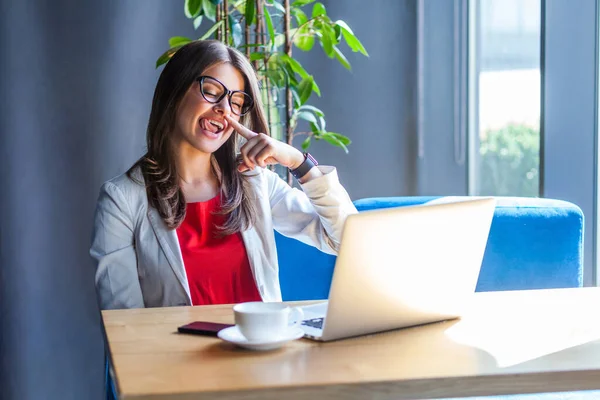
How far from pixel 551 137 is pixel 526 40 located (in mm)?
625

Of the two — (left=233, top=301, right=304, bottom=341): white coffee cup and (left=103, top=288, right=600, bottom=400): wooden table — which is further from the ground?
(left=233, top=301, right=304, bottom=341): white coffee cup

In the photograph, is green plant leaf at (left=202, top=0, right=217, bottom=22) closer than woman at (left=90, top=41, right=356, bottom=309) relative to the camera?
No

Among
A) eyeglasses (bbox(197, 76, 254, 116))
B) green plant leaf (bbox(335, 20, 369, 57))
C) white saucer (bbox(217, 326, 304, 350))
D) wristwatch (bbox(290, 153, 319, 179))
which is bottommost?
white saucer (bbox(217, 326, 304, 350))

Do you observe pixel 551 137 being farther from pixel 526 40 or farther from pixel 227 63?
pixel 227 63

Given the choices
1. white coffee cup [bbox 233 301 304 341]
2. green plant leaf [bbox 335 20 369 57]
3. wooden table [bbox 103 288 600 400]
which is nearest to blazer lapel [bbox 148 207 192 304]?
wooden table [bbox 103 288 600 400]

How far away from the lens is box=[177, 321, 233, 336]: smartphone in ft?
4.04

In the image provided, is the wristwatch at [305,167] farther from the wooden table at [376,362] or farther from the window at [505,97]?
the window at [505,97]

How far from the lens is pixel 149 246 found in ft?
5.98

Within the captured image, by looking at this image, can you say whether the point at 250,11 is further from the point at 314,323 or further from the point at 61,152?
the point at 314,323

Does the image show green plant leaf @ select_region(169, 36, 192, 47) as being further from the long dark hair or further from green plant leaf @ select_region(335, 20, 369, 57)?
the long dark hair

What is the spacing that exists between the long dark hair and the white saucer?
727mm

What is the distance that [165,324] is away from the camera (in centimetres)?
132

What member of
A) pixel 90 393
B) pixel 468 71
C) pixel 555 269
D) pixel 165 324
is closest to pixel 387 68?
pixel 468 71

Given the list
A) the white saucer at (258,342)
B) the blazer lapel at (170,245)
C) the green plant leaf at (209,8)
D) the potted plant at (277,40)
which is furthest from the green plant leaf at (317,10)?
the white saucer at (258,342)
